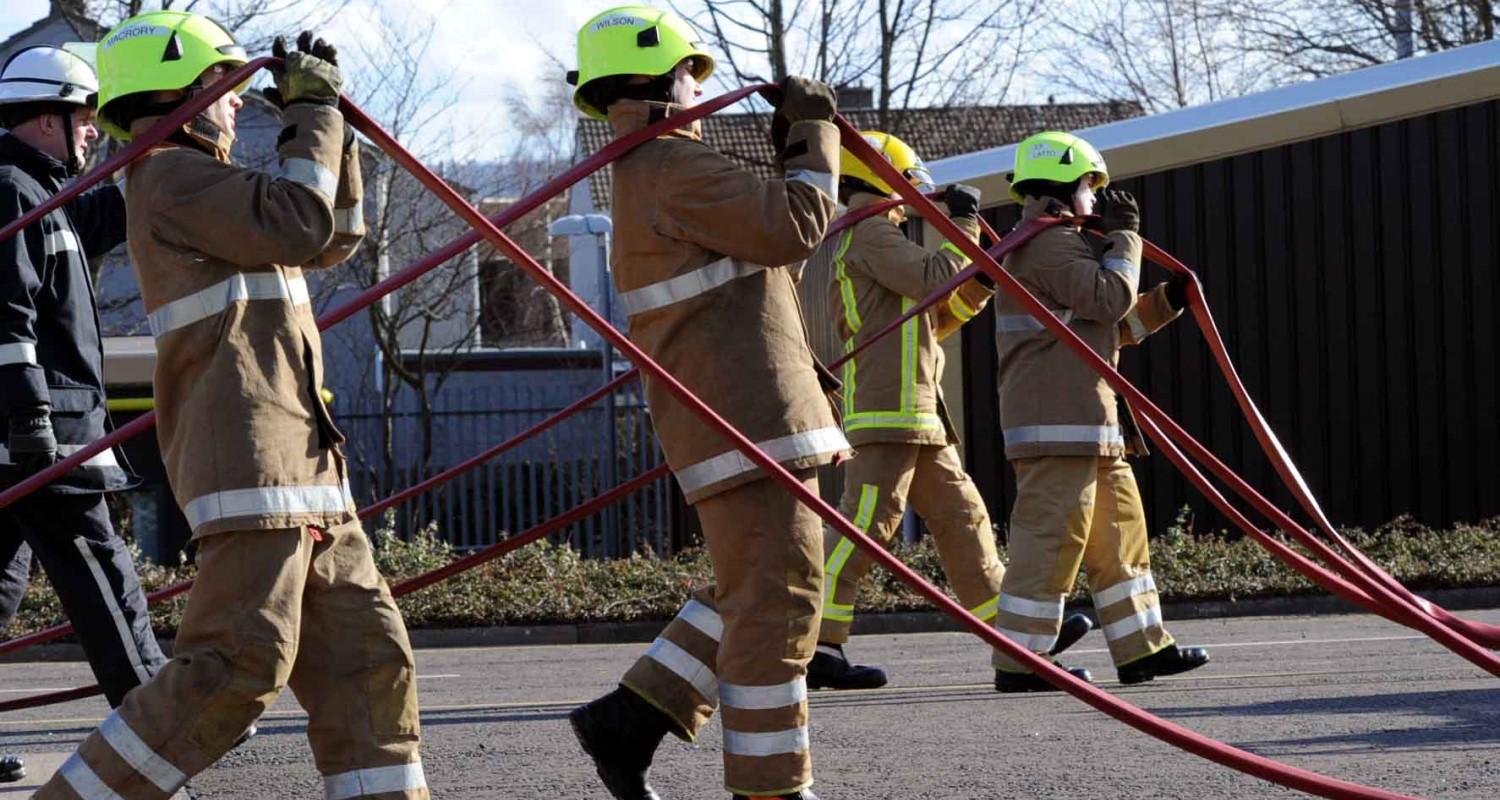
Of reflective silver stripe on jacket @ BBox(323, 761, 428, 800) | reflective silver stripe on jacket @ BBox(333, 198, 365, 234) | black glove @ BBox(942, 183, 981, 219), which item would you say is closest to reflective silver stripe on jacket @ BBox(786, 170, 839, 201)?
reflective silver stripe on jacket @ BBox(333, 198, 365, 234)

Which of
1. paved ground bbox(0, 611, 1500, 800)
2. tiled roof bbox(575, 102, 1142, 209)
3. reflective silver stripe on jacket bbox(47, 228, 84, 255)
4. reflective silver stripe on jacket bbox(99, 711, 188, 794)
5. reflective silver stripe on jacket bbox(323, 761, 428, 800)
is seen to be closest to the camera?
reflective silver stripe on jacket bbox(99, 711, 188, 794)

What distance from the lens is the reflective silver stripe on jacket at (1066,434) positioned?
7.03 metres

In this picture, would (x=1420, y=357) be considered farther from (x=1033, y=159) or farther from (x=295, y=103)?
(x=295, y=103)

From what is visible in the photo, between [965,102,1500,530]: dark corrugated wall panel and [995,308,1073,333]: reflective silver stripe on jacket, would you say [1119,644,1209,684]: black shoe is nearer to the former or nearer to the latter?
[995,308,1073,333]: reflective silver stripe on jacket

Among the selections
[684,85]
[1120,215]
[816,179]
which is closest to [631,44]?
[684,85]

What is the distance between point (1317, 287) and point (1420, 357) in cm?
91

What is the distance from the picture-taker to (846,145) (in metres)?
4.93

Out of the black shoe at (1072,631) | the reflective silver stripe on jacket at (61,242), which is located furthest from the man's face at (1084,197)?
the reflective silver stripe on jacket at (61,242)

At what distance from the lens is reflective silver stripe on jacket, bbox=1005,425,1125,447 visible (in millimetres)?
7031

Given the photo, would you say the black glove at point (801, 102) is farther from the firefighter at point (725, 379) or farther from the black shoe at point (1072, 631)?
the black shoe at point (1072, 631)

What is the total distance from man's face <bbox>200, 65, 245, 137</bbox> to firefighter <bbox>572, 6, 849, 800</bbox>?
0.86 metres

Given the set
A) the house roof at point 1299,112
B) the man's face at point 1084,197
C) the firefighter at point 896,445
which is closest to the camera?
the firefighter at point 896,445

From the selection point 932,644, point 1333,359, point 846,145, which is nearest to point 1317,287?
point 1333,359

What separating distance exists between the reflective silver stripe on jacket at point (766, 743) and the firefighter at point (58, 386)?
173 cm
